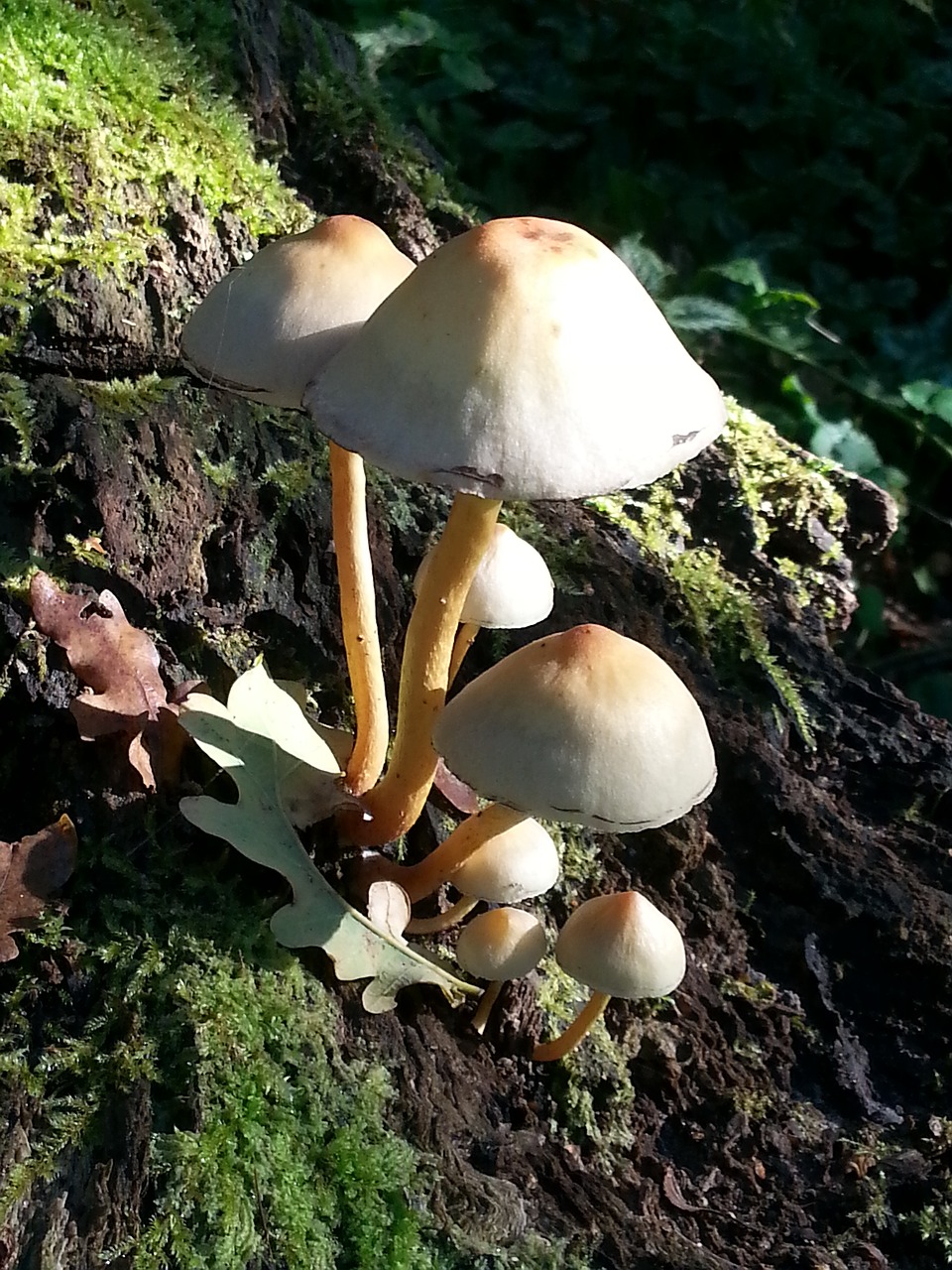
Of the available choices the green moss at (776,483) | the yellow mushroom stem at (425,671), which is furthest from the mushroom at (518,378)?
the green moss at (776,483)

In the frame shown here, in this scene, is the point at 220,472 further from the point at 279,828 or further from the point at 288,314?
the point at 279,828

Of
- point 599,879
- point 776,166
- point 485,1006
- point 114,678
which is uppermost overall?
point 114,678

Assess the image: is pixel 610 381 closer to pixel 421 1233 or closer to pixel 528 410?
pixel 528 410

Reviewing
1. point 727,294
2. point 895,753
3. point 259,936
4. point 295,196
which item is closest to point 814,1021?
point 895,753

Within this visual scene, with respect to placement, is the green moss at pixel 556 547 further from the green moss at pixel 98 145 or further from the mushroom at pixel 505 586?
the green moss at pixel 98 145

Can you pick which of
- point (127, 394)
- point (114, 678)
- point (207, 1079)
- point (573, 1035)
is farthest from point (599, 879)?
point (127, 394)
